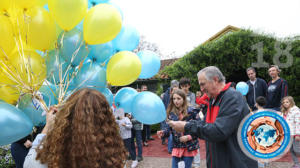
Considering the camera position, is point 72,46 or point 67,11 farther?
point 72,46

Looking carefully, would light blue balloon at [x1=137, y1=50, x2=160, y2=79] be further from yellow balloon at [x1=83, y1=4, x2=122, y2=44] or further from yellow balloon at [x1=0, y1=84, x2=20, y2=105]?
yellow balloon at [x1=0, y1=84, x2=20, y2=105]

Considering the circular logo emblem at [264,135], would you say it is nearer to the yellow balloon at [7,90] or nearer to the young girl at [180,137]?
the young girl at [180,137]

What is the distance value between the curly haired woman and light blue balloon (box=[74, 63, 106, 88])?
147cm

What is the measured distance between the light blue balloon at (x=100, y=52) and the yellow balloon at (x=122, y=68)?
12cm

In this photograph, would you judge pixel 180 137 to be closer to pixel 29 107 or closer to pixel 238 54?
pixel 29 107

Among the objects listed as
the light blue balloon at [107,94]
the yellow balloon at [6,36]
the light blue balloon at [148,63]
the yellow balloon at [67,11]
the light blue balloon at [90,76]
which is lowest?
the light blue balloon at [107,94]

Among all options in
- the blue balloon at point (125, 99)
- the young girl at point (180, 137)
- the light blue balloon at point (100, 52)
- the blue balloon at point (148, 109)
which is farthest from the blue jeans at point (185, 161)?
the light blue balloon at point (100, 52)

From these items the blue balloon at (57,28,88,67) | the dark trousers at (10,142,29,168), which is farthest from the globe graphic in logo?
the dark trousers at (10,142,29,168)

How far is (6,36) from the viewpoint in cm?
243

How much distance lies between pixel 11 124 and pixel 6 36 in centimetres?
94

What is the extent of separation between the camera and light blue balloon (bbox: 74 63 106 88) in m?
2.83

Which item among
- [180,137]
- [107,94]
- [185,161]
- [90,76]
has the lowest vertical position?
[185,161]

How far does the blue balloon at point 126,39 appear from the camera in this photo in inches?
130

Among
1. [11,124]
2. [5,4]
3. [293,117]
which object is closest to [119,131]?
[11,124]
